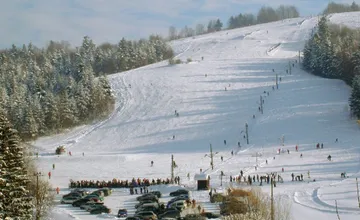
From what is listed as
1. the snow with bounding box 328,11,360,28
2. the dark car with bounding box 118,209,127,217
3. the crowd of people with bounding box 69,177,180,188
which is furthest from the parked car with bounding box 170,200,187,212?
the snow with bounding box 328,11,360,28

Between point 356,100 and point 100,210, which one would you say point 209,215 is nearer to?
point 100,210

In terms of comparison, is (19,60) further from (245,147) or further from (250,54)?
(245,147)

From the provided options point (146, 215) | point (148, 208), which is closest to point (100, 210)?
point (148, 208)

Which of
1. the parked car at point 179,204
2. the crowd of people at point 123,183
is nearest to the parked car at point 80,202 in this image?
the parked car at point 179,204

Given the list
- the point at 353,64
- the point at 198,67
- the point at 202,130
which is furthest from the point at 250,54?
the point at 202,130

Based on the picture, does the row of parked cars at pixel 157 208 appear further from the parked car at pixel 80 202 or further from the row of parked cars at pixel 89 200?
the parked car at pixel 80 202
